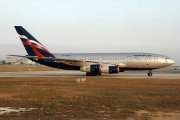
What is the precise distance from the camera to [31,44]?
4350 centimetres

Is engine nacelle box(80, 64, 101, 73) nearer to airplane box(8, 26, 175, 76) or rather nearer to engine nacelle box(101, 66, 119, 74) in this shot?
airplane box(8, 26, 175, 76)

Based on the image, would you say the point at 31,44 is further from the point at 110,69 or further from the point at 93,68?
the point at 110,69

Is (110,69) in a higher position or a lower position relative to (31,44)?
lower

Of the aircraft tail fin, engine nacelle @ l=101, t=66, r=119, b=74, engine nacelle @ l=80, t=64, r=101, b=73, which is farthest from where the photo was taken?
the aircraft tail fin

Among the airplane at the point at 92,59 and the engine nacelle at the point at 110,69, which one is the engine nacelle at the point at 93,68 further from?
the engine nacelle at the point at 110,69

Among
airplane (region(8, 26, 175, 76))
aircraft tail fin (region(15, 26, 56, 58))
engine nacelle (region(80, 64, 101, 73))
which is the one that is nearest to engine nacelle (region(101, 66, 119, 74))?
engine nacelle (region(80, 64, 101, 73))

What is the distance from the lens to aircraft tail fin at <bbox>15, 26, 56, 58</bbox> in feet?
143

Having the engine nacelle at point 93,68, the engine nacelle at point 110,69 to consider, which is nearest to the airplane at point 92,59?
the engine nacelle at point 93,68

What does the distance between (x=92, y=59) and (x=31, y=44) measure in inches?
382

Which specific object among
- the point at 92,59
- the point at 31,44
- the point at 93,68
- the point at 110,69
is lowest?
the point at 110,69

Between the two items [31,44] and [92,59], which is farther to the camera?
[92,59]

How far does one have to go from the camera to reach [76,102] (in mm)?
15484

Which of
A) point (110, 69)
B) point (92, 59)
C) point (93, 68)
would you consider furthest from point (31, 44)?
point (110, 69)

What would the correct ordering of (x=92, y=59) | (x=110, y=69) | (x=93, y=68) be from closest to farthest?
(x=110, y=69)
(x=93, y=68)
(x=92, y=59)
